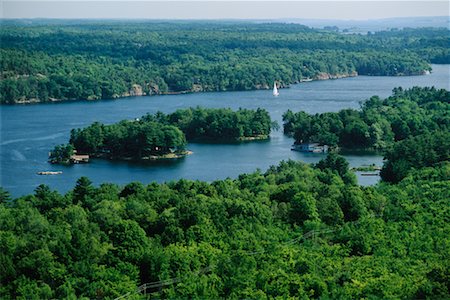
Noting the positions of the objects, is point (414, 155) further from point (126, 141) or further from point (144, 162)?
point (126, 141)

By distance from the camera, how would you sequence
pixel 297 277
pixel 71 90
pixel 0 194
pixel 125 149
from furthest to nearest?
1. pixel 71 90
2. pixel 125 149
3. pixel 0 194
4. pixel 297 277

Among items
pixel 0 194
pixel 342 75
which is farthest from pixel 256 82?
pixel 0 194

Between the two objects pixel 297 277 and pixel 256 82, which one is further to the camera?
pixel 256 82

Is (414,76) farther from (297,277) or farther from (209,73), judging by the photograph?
(297,277)

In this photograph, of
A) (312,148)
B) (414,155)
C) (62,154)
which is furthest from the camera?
Result: (312,148)

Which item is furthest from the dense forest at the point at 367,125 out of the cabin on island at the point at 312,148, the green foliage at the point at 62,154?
the green foliage at the point at 62,154

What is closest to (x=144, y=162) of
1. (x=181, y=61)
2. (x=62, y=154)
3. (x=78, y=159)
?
(x=78, y=159)

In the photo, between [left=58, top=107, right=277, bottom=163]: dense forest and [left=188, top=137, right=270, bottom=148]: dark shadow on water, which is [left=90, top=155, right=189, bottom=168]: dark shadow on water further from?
[left=188, top=137, right=270, bottom=148]: dark shadow on water
